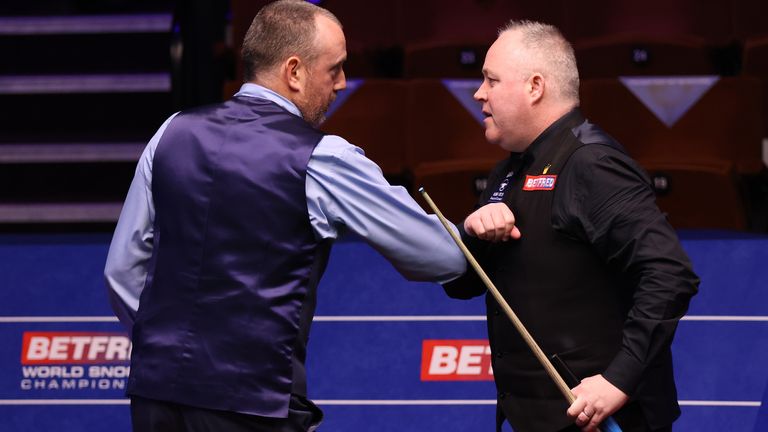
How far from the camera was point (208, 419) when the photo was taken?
80.6 inches

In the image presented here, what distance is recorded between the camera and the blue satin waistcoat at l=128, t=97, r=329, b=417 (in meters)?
2.05

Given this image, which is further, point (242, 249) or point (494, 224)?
point (494, 224)

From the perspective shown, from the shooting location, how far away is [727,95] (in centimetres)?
508

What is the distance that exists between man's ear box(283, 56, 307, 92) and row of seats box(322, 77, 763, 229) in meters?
2.61

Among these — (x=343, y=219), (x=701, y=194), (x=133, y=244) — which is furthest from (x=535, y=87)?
(x=701, y=194)

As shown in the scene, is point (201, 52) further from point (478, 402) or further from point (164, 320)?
point (164, 320)

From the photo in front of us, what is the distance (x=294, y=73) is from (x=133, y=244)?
1.58ft

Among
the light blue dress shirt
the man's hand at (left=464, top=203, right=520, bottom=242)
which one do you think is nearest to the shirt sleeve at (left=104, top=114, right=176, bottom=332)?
the light blue dress shirt

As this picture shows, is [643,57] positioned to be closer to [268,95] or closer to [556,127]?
[556,127]

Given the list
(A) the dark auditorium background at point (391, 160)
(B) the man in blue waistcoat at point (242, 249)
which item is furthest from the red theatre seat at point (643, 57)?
(B) the man in blue waistcoat at point (242, 249)

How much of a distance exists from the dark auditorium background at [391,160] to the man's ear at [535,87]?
104 centimetres

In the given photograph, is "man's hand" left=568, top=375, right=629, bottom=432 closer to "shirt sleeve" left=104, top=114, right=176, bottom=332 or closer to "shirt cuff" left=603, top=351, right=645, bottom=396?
"shirt cuff" left=603, top=351, right=645, bottom=396

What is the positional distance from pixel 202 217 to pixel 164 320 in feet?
0.69

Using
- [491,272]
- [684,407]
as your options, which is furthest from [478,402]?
[491,272]
